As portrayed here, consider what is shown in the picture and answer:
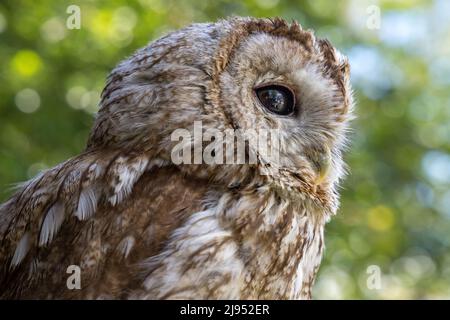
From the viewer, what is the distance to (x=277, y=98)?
9.91 ft

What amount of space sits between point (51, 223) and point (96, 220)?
8.6 inches

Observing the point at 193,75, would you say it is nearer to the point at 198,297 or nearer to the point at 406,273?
the point at 198,297

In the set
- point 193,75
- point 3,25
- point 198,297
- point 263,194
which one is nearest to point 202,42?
point 193,75

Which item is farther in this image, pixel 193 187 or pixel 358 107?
pixel 358 107

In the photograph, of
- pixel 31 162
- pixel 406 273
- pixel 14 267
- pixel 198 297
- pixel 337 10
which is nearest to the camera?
pixel 198 297

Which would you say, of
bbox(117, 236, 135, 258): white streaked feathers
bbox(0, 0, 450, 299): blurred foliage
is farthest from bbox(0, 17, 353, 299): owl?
bbox(0, 0, 450, 299): blurred foliage

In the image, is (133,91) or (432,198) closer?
(133,91)

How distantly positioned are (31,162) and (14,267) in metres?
3.13

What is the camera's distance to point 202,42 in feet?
10.0

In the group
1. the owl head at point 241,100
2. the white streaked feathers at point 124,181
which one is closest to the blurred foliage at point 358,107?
the owl head at point 241,100

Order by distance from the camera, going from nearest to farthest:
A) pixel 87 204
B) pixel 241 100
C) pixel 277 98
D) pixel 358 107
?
pixel 87 204 → pixel 241 100 → pixel 277 98 → pixel 358 107

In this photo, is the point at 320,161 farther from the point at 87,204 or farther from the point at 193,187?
the point at 87,204

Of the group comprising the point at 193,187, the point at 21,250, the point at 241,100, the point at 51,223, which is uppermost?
the point at 241,100

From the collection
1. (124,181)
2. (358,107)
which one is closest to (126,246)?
(124,181)
